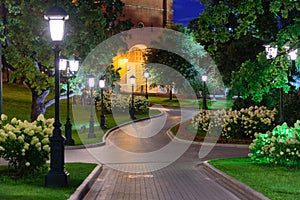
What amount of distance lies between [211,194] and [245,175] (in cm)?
239

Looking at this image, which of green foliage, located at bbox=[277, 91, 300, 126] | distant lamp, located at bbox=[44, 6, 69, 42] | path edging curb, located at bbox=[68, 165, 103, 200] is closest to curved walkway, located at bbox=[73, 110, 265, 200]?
path edging curb, located at bbox=[68, 165, 103, 200]

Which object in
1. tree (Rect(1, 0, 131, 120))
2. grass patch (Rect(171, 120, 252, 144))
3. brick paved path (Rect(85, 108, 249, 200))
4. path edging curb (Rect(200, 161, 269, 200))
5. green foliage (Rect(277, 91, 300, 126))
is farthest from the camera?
green foliage (Rect(277, 91, 300, 126))

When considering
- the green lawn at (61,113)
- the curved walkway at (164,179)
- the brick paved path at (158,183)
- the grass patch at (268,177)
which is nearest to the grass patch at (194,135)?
the curved walkway at (164,179)

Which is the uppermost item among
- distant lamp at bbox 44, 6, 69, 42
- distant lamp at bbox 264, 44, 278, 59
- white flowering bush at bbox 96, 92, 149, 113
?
distant lamp at bbox 44, 6, 69, 42

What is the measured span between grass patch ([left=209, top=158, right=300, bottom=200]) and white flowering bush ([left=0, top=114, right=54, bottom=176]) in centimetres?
521

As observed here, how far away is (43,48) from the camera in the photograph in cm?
2592

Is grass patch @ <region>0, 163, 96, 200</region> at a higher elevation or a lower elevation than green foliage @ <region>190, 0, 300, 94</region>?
lower

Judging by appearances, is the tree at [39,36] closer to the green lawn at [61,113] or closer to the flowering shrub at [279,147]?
the green lawn at [61,113]

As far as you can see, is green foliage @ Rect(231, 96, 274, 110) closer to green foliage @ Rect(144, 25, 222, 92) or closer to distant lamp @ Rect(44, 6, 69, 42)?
distant lamp @ Rect(44, 6, 69, 42)

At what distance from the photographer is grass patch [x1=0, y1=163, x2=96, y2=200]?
10.4 m

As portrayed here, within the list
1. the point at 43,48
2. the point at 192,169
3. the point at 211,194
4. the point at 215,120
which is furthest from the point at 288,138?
the point at 43,48

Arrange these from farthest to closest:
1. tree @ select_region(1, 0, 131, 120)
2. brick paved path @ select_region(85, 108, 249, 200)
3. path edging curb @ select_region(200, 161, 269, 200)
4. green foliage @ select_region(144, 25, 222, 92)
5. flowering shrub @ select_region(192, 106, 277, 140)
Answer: green foliage @ select_region(144, 25, 222, 92) → flowering shrub @ select_region(192, 106, 277, 140) → tree @ select_region(1, 0, 131, 120) → brick paved path @ select_region(85, 108, 249, 200) → path edging curb @ select_region(200, 161, 269, 200)

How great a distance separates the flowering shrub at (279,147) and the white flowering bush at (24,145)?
6765mm

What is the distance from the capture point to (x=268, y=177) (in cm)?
Result: 1316
